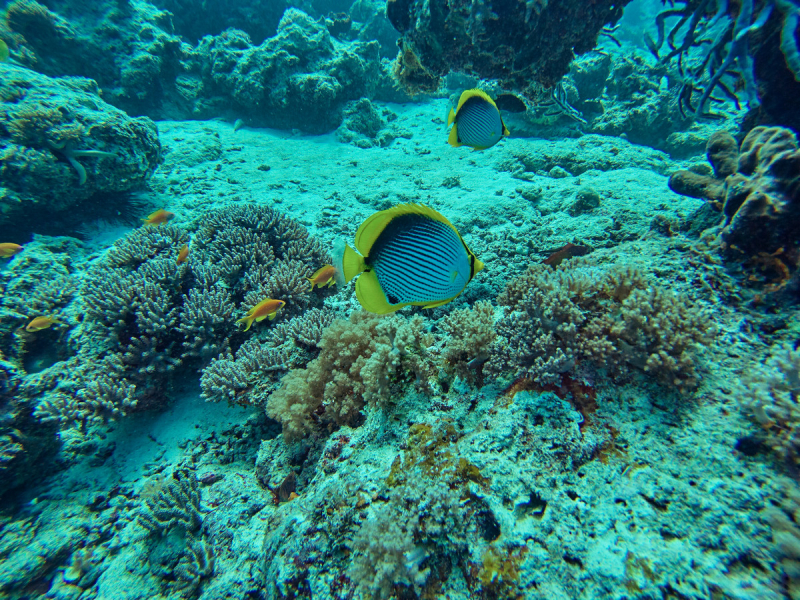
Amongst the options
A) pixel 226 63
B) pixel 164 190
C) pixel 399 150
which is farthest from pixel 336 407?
pixel 226 63

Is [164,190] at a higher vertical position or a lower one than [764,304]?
higher

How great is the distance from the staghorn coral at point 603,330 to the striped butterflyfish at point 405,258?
3.08 ft

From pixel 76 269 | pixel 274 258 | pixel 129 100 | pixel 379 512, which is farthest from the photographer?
pixel 129 100

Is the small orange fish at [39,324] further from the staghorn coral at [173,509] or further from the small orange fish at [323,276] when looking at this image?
the small orange fish at [323,276]

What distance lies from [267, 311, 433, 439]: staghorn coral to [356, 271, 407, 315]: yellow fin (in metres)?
0.90

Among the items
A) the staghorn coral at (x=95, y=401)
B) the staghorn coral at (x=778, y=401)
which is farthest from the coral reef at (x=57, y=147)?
the staghorn coral at (x=778, y=401)

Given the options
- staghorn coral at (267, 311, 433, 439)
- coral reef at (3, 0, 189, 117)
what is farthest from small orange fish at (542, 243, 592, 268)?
coral reef at (3, 0, 189, 117)

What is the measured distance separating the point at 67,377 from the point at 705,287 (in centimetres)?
700

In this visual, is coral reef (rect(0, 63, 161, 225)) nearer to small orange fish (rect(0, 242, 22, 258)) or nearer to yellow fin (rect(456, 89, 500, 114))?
small orange fish (rect(0, 242, 22, 258))

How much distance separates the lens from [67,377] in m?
3.86

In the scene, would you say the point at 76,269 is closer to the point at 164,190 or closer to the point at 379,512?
the point at 164,190

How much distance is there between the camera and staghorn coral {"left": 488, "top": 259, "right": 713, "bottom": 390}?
1.97 metres

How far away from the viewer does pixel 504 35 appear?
420cm

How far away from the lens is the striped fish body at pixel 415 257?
1622mm
